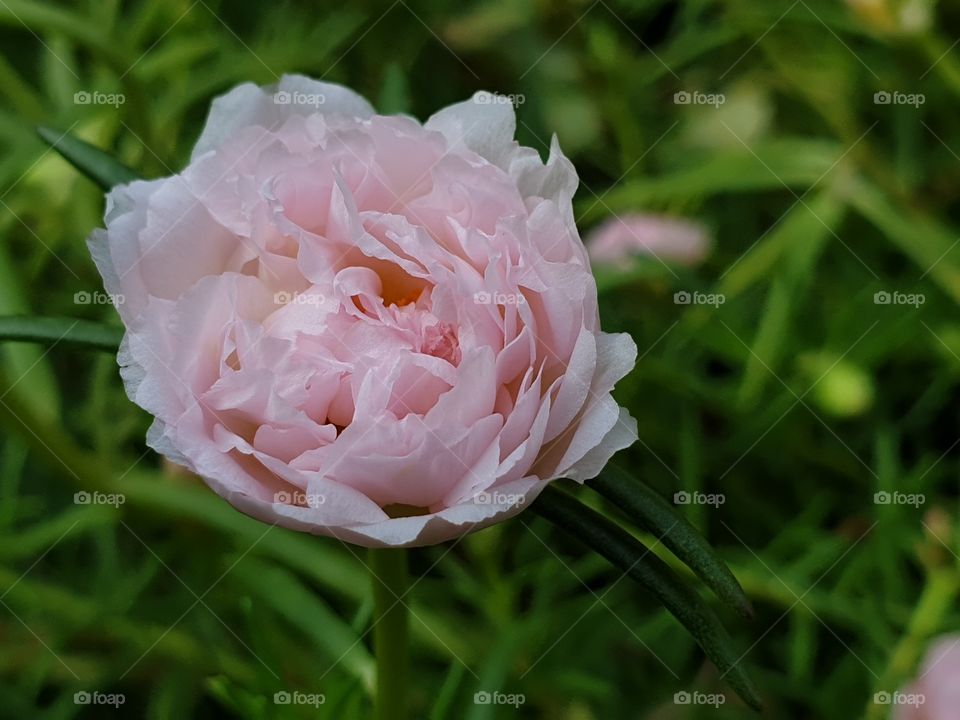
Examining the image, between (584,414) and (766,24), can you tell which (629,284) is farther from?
(584,414)

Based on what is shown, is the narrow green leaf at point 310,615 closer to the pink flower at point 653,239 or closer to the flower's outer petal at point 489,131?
the flower's outer petal at point 489,131

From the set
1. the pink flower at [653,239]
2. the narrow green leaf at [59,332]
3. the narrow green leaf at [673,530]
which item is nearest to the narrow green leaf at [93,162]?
the narrow green leaf at [59,332]

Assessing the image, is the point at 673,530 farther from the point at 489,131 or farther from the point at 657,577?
the point at 489,131

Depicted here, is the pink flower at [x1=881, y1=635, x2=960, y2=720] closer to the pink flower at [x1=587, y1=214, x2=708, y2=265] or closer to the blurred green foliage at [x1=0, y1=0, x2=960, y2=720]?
the blurred green foliage at [x1=0, y1=0, x2=960, y2=720]

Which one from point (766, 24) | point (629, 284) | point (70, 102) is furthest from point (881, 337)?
point (70, 102)

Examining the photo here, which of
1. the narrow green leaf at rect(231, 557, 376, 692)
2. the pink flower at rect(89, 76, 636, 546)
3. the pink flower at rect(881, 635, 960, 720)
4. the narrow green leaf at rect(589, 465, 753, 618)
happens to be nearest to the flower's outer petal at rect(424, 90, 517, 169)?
the pink flower at rect(89, 76, 636, 546)

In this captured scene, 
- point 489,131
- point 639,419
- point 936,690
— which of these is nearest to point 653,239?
point 639,419
